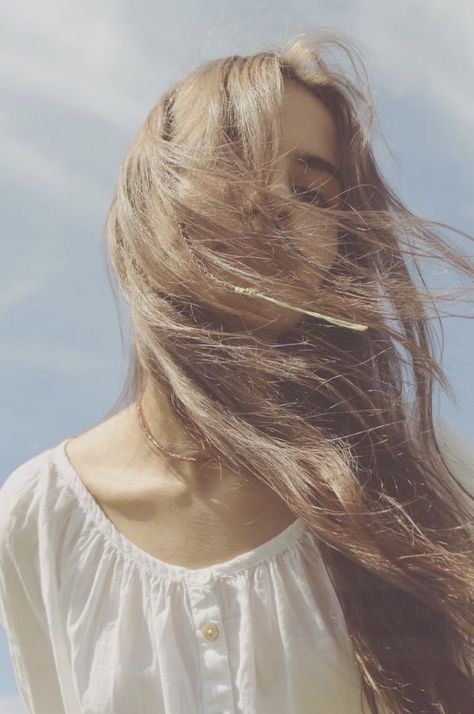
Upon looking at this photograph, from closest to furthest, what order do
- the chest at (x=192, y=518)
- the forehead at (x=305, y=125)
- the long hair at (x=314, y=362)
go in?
the long hair at (x=314, y=362), the chest at (x=192, y=518), the forehead at (x=305, y=125)

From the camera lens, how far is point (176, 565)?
121 cm

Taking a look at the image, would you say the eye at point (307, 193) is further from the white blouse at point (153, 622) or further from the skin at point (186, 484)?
the white blouse at point (153, 622)

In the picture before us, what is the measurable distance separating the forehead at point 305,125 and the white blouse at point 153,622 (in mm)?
565

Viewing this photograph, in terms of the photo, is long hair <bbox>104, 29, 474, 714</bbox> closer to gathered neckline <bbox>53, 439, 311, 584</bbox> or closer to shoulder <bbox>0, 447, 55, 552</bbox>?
gathered neckline <bbox>53, 439, 311, 584</bbox>

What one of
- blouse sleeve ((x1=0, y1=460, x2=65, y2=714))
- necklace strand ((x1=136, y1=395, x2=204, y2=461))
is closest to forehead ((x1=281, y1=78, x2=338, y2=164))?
necklace strand ((x1=136, y1=395, x2=204, y2=461))

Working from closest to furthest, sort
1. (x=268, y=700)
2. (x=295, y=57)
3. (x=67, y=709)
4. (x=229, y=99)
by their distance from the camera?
(x=268, y=700), (x=67, y=709), (x=229, y=99), (x=295, y=57)

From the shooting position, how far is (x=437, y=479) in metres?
1.23

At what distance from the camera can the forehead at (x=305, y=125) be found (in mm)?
1342

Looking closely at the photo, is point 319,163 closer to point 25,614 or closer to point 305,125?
point 305,125

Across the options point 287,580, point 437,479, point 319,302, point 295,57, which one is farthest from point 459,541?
point 295,57

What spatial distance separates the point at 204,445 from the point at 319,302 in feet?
0.87

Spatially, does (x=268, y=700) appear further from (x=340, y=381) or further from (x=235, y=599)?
(x=340, y=381)

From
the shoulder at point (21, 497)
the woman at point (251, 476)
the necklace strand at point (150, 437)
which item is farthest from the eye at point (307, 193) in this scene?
the shoulder at point (21, 497)

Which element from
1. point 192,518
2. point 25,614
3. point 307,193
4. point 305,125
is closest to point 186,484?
point 192,518
